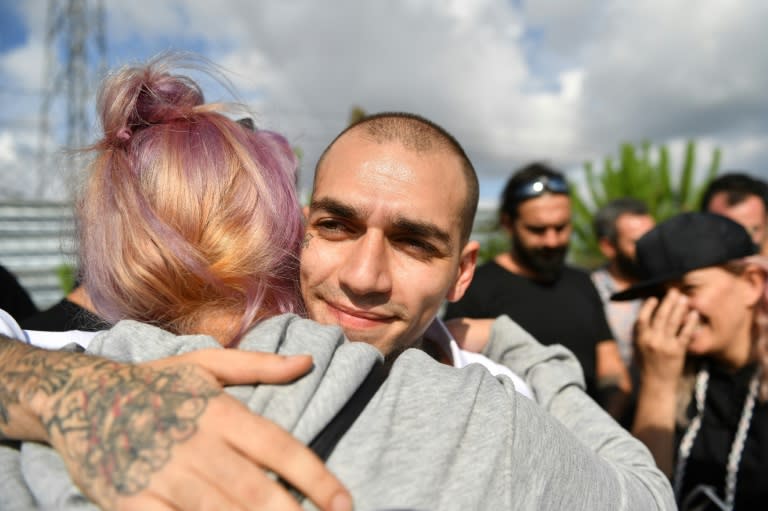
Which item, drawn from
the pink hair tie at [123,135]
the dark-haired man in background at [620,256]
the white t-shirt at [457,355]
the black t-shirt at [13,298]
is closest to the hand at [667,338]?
the white t-shirt at [457,355]

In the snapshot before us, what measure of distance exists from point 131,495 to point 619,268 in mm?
4689

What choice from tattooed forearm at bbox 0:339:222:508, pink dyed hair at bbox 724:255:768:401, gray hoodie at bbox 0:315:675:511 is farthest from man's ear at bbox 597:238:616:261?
tattooed forearm at bbox 0:339:222:508

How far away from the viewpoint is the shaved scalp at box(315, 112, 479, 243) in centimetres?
181

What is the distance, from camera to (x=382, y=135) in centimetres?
182

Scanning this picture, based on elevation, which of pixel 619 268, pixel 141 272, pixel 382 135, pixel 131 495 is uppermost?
pixel 382 135

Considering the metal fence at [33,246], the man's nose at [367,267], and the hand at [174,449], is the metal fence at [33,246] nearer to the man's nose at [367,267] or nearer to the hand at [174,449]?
the man's nose at [367,267]

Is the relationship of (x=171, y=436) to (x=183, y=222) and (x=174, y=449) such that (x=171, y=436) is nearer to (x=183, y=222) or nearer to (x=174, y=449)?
(x=174, y=449)

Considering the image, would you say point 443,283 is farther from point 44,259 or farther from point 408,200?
point 44,259

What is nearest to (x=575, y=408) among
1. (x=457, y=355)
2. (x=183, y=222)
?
(x=457, y=355)

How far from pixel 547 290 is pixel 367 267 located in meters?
2.46

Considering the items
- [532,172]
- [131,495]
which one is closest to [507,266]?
[532,172]

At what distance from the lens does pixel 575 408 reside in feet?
5.52

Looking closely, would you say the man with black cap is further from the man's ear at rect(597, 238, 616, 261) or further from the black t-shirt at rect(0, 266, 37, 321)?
the black t-shirt at rect(0, 266, 37, 321)

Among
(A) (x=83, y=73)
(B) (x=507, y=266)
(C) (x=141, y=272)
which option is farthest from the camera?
(A) (x=83, y=73)
